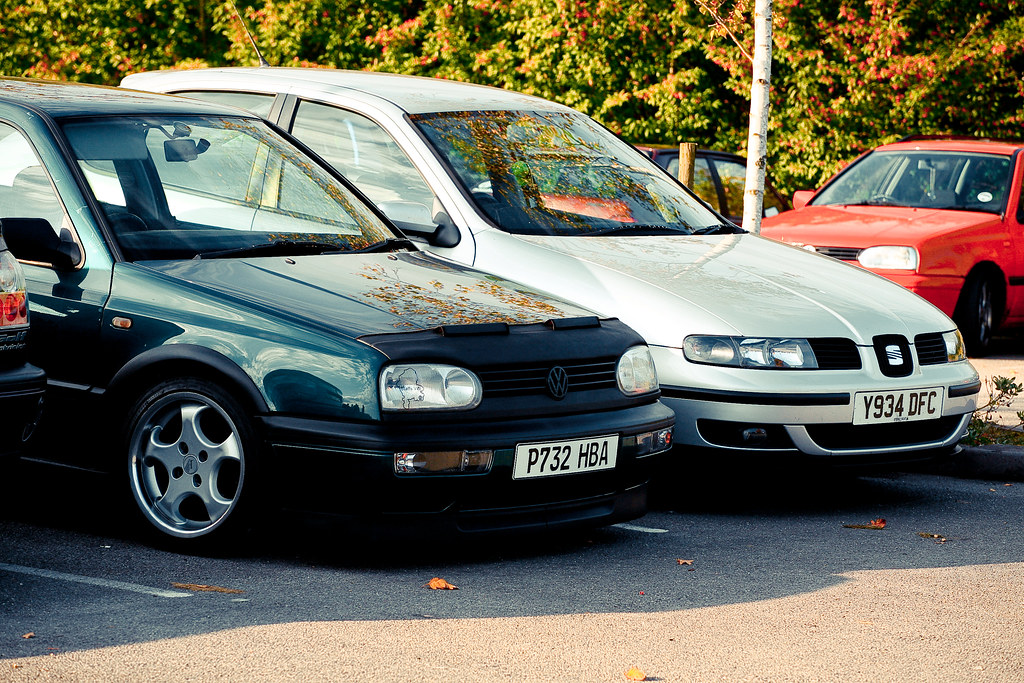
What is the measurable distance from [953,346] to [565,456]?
2412mm

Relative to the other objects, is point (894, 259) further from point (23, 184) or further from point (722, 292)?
point (23, 184)

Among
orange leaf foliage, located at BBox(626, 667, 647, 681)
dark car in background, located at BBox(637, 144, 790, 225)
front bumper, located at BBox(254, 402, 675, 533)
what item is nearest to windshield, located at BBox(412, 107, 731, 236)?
front bumper, located at BBox(254, 402, 675, 533)

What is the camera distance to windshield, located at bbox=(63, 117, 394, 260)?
5.54m

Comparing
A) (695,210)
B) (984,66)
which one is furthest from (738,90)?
(695,210)

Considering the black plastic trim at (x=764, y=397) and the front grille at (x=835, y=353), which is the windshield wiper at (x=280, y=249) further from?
the front grille at (x=835, y=353)

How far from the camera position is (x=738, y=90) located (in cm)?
1777

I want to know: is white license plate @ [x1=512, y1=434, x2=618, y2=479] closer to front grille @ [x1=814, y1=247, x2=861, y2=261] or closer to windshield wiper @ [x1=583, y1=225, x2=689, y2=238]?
windshield wiper @ [x1=583, y1=225, x2=689, y2=238]

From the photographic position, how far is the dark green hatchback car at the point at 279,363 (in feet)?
15.9

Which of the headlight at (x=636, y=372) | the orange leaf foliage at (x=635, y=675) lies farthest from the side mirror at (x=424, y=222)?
the orange leaf foliage at (x=635, y=675)

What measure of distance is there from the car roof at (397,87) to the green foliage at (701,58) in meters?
8.54

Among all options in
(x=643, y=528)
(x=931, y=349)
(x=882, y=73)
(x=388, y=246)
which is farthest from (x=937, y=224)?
(x=882, y=73)

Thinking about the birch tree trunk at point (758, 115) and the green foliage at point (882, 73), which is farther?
the green foliage at point (882, 73)

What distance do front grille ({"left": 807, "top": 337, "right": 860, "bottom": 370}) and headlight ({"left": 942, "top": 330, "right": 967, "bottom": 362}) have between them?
2.11ft

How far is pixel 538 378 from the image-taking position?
199 inches
